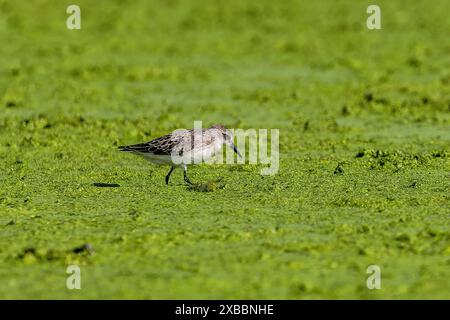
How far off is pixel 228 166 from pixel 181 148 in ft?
4.02

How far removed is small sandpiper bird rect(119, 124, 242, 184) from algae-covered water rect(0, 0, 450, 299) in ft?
0.94

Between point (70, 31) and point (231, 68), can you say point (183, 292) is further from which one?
point (70, 31)

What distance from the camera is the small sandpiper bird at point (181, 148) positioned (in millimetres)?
10242

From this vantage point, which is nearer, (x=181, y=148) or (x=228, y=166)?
(x=181, y=148)

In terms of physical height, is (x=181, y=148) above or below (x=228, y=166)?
above

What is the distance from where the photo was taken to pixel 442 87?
15883 millimetres

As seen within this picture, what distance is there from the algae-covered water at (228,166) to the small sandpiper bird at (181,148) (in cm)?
29

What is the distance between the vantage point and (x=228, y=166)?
11.4 meters

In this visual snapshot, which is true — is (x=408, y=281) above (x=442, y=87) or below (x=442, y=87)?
below

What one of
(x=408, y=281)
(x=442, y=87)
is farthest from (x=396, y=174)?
(x=442, y=87)

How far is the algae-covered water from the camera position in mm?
7738

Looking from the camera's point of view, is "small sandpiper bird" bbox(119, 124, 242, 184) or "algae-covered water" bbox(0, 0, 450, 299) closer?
"algae-covered water" bbox(0, 0, 450, 299)
